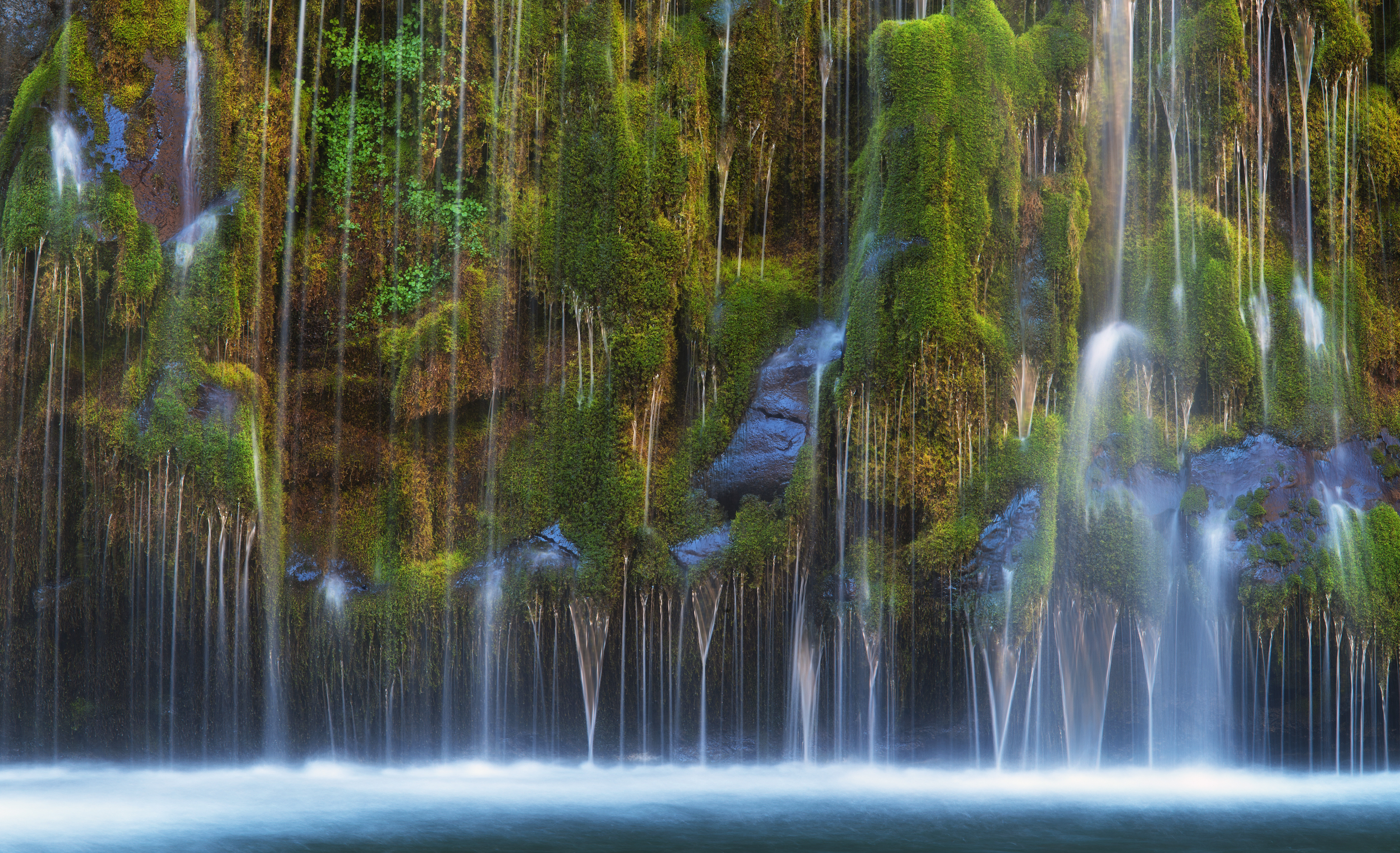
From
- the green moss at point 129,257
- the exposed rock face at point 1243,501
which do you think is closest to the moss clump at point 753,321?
the exposed rock face at point 1243,501

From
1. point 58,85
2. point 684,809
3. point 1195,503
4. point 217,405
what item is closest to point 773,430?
point 684,809

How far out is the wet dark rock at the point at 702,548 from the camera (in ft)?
32.3

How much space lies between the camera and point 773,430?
399 inches

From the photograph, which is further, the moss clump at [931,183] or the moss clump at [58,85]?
the moss clump at [58,85]

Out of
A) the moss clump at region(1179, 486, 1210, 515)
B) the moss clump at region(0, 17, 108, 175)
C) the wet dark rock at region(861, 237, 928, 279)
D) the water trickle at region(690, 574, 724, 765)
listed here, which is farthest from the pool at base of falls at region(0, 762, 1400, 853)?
the moss clump at region(0, 17, 108, 175)

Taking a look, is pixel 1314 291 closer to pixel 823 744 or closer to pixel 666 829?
pixel 823 744

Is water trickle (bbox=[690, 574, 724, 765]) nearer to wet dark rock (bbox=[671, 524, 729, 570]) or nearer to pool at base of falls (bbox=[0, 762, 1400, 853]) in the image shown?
wet dark rock (bbox=[671, 524, 729, 570])

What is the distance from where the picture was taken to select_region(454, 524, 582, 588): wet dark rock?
993 cm

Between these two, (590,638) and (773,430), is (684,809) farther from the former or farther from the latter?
(773,430)

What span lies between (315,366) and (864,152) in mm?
5692

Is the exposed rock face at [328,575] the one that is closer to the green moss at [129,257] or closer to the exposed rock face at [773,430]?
the green moss at [129,257]

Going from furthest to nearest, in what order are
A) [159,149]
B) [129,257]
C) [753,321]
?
[753,321], [159,149], [129,257]

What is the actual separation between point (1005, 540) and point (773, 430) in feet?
7.62

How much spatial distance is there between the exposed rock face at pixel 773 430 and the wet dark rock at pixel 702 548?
30cm
